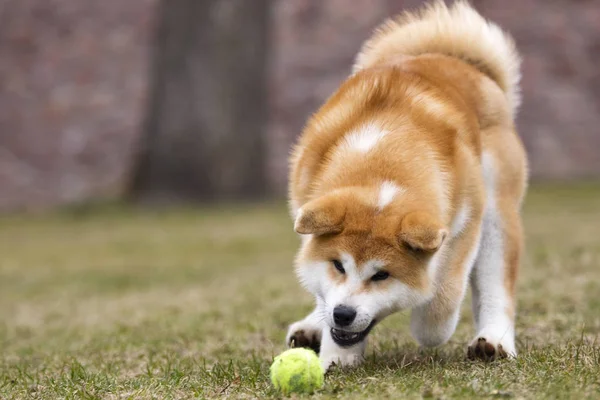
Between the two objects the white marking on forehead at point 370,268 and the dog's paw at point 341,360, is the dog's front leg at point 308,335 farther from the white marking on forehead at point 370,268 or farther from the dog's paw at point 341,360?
the white marking on forehead at point 370,268

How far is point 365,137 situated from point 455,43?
1072mm

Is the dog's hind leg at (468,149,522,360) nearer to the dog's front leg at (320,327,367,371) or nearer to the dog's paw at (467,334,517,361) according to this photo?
the dog's paw at (467,334,517,361)

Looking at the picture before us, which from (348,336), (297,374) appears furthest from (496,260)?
(297,374)

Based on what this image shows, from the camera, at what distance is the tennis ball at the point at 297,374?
135 inches

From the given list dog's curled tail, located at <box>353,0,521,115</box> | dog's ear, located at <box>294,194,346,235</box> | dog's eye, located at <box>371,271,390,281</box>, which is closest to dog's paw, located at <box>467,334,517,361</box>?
dog's eye, located at <box>371,271,390,281</box>

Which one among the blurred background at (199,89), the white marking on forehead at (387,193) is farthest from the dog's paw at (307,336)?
the blurred background at (199,89)

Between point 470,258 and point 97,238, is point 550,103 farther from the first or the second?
point 470,258

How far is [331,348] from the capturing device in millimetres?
4004

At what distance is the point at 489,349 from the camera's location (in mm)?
3902

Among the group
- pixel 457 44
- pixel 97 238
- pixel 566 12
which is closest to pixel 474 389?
pixel 457 44

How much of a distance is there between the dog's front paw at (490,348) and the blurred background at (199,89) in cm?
931

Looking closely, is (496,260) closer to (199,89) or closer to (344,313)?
(344,313)

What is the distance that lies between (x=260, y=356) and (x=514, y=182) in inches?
54.5

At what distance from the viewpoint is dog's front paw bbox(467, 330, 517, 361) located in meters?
3.90
